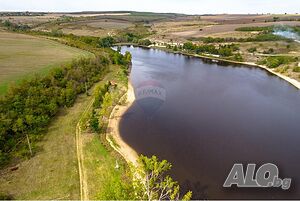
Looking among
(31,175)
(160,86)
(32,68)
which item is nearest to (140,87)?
(160,86)

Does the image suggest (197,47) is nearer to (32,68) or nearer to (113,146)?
(32,68)

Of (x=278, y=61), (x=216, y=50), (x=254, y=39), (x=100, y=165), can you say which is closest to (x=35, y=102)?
(x=100, y=165)

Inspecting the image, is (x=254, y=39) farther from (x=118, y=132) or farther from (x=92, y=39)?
(x=118, y=132)

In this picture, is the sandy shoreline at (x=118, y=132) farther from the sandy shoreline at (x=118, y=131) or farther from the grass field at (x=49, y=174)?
the grass field at (x=49, y=174)

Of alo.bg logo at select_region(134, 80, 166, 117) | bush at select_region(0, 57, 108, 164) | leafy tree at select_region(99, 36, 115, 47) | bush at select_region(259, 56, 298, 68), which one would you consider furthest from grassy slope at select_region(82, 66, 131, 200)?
leafy tree at select_region(99, 36, 115, 47)

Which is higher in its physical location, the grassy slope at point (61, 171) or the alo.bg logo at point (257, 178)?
the grassy slope at point (61, 171)

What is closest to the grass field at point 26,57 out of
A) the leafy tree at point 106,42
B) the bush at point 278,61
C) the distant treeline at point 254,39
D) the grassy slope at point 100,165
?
the grassy slope at point 100,165
